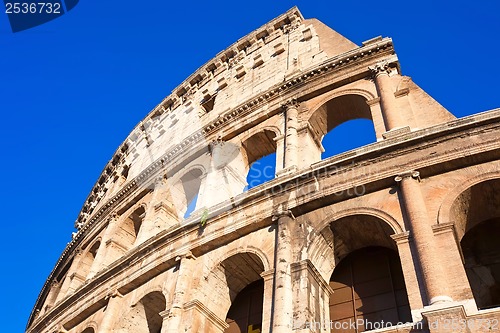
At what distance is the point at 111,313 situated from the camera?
12305 millimetres

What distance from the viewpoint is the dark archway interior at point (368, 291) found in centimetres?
898

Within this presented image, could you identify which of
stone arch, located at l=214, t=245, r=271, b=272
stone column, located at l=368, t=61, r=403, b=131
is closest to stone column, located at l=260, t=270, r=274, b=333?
stone arch, located at l=214, t=245, r=271, b=272

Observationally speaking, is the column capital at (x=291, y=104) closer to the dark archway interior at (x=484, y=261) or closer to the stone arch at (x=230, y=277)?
the stone arch at (x=230, y=277)

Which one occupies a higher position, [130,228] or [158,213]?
[130,228]

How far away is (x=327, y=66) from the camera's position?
1414 centimetres

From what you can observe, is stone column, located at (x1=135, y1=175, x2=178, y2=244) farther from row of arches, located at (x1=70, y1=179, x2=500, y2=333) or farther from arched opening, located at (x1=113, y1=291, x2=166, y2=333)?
row of arches, located at (x1=70, y1=179, x2=500, y2=333)

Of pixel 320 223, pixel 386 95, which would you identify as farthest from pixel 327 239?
pixel 386 95

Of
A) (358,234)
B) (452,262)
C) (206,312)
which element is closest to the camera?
(452,262)

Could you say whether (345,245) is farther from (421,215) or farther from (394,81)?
(394,81)

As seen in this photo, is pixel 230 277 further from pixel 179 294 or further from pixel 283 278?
pixel 283 278

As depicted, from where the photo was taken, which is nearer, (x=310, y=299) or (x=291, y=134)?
(x=310, y=299)

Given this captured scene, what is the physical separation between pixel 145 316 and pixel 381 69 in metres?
9.29

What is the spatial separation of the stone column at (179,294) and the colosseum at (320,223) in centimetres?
3

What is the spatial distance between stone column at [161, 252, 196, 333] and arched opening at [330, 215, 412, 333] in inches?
131
